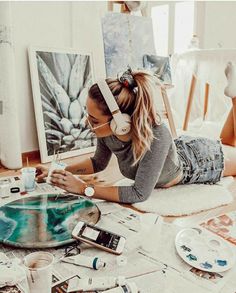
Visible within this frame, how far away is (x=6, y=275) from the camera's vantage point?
32.6 inches

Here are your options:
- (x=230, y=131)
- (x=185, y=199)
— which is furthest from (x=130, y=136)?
(x=230, y=131)

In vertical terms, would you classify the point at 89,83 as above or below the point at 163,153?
above

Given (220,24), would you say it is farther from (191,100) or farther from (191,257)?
(191,257)

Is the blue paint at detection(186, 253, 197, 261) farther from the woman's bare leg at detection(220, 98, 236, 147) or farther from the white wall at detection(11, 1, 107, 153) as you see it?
the white wall at detection(11, 1, 107, 153)

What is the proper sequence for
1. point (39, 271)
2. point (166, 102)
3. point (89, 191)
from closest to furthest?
point (39, 271)
point (89, 191)
point (166, 102)

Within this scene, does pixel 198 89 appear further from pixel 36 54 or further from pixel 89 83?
pixel 36 54

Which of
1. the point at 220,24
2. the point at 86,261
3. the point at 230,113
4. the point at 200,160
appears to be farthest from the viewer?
the point at 220,24

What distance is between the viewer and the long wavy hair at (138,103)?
1206 mm

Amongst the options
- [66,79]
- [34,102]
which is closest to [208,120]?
[66,79]

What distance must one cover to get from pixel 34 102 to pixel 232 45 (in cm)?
205

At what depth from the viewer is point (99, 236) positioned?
1028 mm

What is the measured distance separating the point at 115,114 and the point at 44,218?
46 cm

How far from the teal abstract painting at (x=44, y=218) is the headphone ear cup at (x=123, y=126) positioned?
32cm

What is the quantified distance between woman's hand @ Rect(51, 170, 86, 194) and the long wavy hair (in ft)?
0.85
